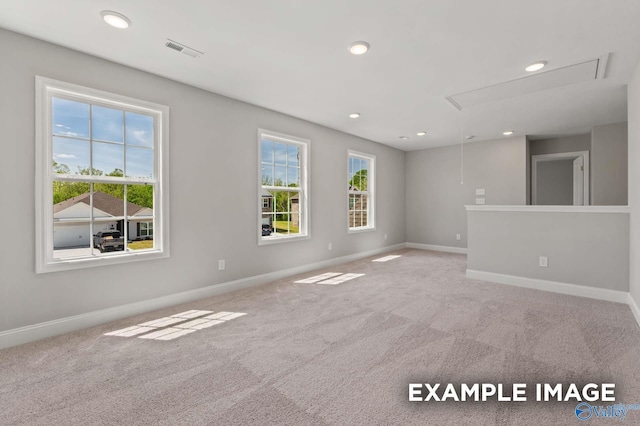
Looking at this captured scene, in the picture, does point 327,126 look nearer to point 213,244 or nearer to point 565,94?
point 213,244

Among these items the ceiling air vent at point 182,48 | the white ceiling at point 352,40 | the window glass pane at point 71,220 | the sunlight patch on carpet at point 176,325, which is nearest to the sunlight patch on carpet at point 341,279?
the sunlight patch on carpet at point 176,325

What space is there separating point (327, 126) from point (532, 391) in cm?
462

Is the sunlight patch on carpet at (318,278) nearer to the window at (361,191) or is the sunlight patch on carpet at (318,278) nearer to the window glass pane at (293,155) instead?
the window at (361,191)

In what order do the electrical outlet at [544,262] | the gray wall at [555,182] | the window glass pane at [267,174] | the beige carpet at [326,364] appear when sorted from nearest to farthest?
1. the beige carpet at [326,364]
2. the electrical outlet at [544,262]
3. the window glass pane at [267,174]
4. the gray wall at [555,182]

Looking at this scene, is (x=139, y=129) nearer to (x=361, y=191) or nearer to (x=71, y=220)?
(x=71, y=220)

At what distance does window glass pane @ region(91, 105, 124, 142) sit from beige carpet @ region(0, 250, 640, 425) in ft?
6.14

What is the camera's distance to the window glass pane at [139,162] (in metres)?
3.13

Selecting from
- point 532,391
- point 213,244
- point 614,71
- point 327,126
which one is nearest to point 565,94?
point 614,71

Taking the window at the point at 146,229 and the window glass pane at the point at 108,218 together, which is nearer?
the window glass pane at the point at 108,218

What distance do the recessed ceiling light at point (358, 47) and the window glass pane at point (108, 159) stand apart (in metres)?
2.53

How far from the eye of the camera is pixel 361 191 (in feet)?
21.2

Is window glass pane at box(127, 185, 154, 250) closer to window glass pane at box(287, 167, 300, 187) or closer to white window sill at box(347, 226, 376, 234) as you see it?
window glass pane at box(287, 167, 300, 187)

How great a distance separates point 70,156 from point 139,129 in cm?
69

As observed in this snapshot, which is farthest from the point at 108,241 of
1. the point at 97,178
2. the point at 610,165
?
the point at 610,165
